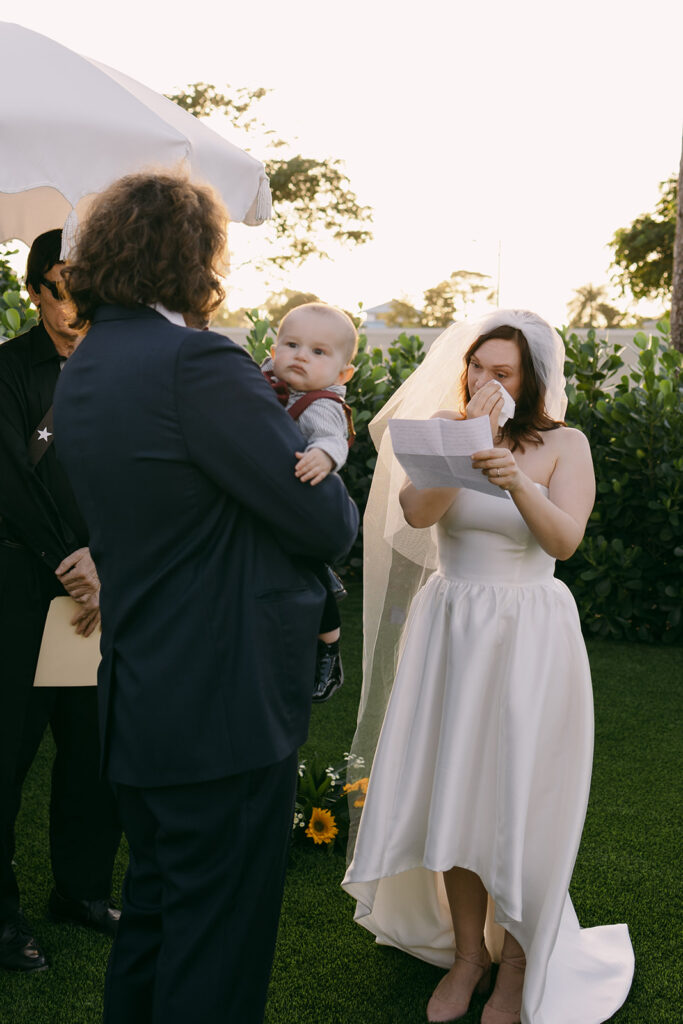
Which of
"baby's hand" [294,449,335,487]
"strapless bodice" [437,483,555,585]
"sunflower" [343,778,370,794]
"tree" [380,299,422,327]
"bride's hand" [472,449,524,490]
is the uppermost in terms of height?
"tree" [380,299,422,327]

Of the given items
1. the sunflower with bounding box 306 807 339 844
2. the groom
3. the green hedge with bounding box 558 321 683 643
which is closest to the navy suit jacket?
the groom

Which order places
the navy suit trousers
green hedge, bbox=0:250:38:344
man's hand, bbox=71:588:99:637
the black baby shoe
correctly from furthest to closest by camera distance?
1. green hedge, bbox=0:250:38:344
2. man's hand, bbox=71:588:99:637
3. the black baby shoe
4. the navy suit trousers

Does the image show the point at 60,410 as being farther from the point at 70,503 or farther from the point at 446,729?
the point at 446,729

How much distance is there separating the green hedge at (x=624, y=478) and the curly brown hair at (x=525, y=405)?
14.3 ft

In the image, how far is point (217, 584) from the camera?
1822 millimetres

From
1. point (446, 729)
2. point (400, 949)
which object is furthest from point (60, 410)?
point (400, 949)

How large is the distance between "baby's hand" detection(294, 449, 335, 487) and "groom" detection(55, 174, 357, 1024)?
1 centimetres

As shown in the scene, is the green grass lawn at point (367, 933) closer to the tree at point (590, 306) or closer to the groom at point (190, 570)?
the groom at point (190, 570)

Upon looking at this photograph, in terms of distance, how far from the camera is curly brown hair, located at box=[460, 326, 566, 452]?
2855 millimetres

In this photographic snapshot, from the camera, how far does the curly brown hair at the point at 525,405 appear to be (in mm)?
2855

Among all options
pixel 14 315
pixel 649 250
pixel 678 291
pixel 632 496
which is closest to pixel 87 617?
pixel 14 315

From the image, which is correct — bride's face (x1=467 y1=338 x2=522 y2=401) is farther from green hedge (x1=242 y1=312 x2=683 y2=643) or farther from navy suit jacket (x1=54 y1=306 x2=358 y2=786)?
green hedge (x1=242 y1=312 x2=683 y2=643)

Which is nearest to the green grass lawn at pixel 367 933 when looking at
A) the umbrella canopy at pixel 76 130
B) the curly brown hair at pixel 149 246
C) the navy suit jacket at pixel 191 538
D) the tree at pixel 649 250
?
the navy suit jacket at pixel 191 538

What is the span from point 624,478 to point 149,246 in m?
6.10
